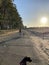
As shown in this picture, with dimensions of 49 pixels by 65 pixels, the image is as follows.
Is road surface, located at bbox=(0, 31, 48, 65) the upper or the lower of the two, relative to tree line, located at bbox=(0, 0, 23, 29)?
lower

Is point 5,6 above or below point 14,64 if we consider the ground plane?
above

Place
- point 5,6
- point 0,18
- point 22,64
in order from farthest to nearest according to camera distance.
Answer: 1. point 5,6
2. point 0,18
3. point 22,64

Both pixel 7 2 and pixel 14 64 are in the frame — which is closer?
pixel 14 64

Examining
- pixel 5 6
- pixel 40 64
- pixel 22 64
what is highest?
pixel 5 6

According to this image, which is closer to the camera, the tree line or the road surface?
the road surface

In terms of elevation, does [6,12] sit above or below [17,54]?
above

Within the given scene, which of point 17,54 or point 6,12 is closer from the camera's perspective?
point 17,54

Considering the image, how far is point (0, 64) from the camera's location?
8.89m

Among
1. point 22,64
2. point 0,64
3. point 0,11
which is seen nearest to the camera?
point 22,64

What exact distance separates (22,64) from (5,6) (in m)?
72.5

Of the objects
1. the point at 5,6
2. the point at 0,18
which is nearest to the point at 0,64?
the point at 0,18

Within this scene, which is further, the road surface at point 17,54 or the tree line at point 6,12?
the tree line at point 6,12

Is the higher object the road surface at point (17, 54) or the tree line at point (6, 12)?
the tree line at point (6, 12)

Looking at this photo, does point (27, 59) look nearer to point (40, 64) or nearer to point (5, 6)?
point (40, 64)
